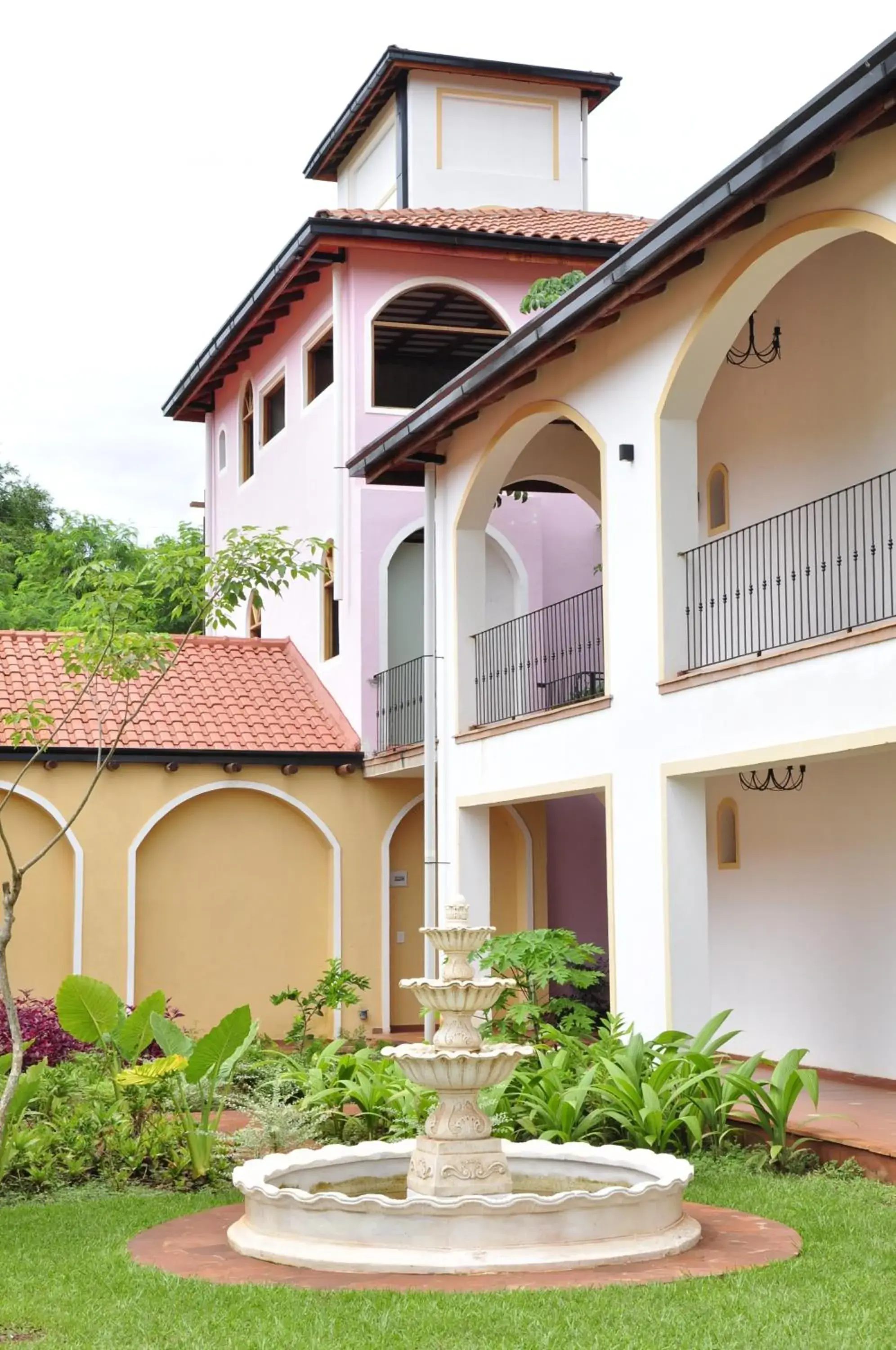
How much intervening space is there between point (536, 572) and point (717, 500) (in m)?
4.83

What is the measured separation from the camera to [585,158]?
25.3 metres

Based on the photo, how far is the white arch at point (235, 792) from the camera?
18.8 meters

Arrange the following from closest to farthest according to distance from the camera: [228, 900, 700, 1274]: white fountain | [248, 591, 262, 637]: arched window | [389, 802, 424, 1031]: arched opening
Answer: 1. [228, 900, 700, 1274]: white fountain
2. [389, 802, 424, 1031]: arched opening
3. [248, 591, 262, 637]: arched window

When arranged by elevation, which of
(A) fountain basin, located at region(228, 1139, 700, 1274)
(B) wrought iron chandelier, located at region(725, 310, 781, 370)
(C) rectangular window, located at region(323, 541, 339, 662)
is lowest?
(A) fountain basin, located at region(228, 1139, 700, 1274)

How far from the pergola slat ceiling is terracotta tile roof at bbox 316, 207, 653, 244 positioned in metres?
0.90

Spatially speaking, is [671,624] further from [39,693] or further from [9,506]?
[9,506]

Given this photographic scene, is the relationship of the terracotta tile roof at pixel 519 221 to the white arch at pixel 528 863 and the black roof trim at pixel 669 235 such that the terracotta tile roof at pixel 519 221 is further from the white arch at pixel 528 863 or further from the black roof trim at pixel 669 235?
the white arch at pixel 528 863

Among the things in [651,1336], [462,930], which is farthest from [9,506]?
[651,1336]

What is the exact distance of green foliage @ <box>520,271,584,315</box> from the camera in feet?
63.2

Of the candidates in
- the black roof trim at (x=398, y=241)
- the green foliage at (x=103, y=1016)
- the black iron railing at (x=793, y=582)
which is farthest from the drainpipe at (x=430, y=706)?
the green foliage at (x=103, y=1016)

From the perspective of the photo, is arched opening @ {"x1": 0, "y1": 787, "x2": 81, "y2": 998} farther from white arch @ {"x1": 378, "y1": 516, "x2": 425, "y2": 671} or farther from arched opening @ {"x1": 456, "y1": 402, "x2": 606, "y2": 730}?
arched opening @ {"x1": 456, "y1": 402, "x2": 606, "y2": 730}


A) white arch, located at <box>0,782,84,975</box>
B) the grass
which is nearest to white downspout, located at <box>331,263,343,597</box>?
white arch, located at <box>0,782,84,975</box>

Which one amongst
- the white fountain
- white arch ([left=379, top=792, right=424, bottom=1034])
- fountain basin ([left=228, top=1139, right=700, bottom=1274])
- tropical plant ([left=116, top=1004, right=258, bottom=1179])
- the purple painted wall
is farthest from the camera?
the purple painted wall

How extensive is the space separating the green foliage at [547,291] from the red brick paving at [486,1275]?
12490 mm
